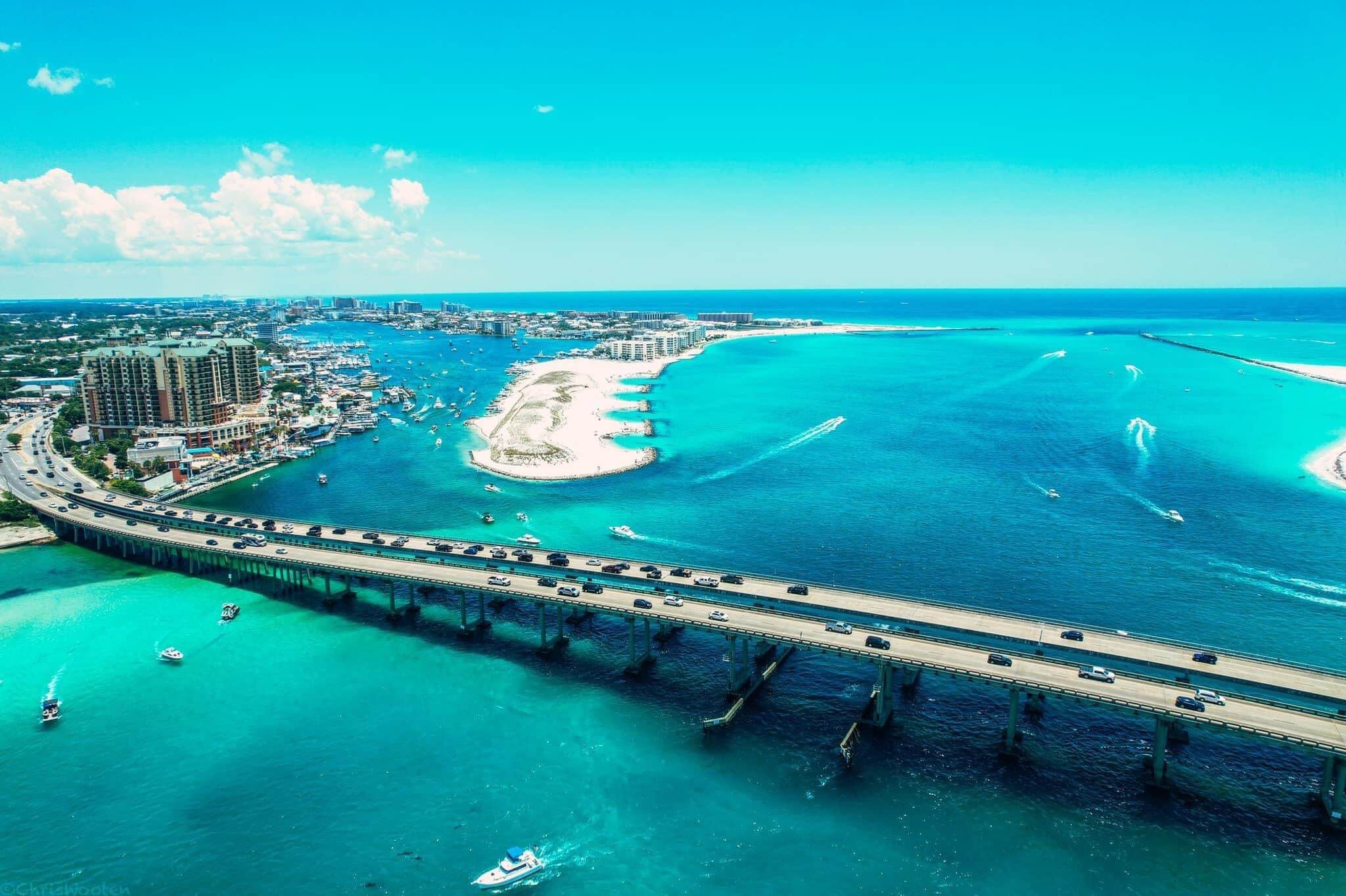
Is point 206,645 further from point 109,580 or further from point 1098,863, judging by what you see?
point 1098,863

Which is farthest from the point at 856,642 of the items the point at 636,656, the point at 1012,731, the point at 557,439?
the point at 557,439

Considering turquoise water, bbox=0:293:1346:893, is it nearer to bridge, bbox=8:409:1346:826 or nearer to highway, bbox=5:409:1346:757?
bridge, bbox=8:409:1346:826

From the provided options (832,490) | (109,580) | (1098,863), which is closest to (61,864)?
(109,580)

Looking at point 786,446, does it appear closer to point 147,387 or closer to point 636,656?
point 636,656

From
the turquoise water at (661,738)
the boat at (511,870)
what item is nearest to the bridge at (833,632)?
the turquoise water at (661,738)

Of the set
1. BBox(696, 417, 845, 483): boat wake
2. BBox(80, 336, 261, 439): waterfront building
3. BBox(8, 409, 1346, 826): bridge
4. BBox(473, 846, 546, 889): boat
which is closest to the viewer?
BBox(473, 846, 546, 889): boat

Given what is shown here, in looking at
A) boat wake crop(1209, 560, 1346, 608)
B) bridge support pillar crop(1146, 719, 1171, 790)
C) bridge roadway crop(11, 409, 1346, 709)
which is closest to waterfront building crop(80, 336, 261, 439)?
bridge roadway crop(11, 409, 1346, 709)
